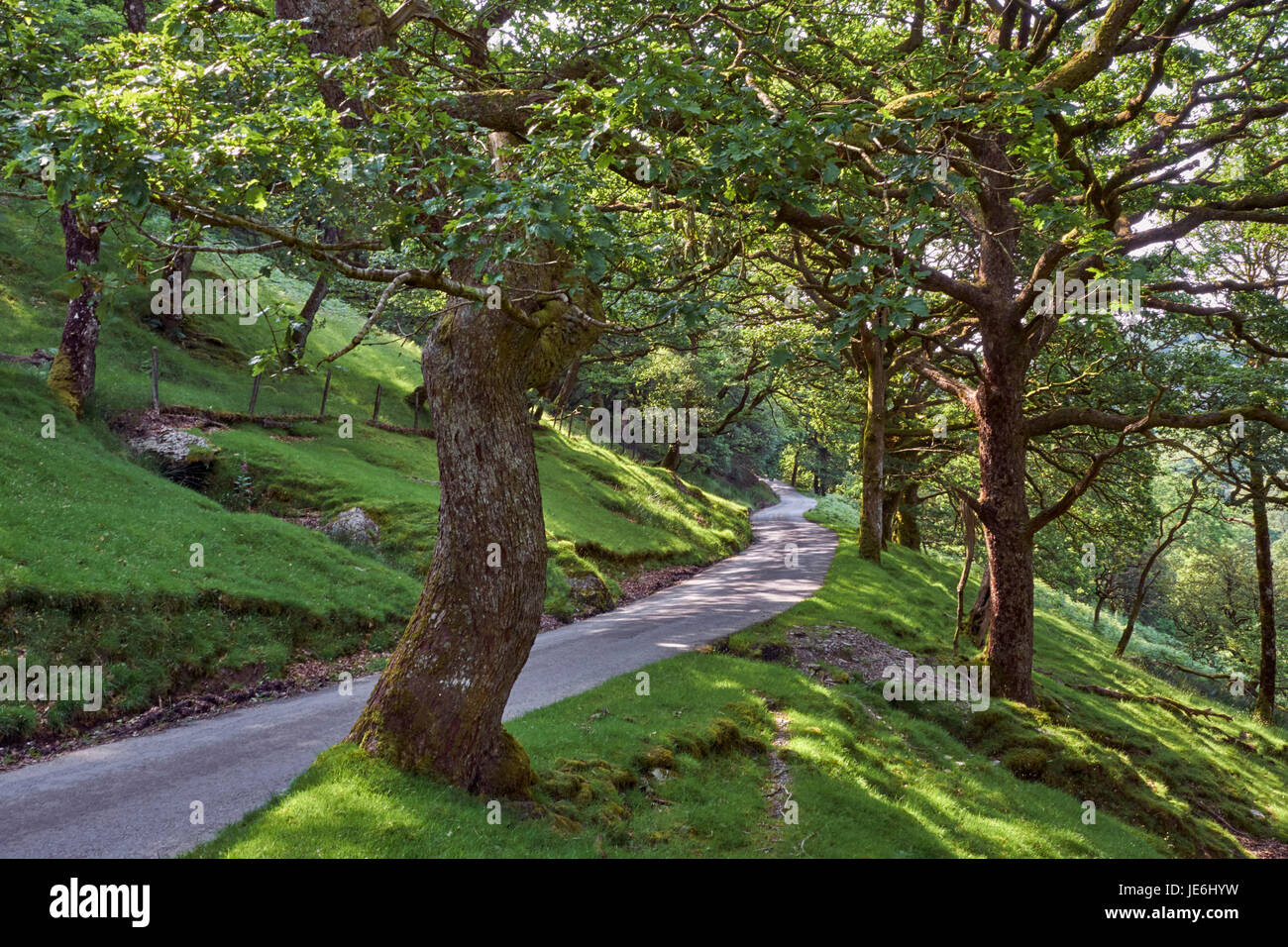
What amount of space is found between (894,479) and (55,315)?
32.7 metres

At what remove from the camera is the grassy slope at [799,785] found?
21.0 feet

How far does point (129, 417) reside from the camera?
20.4 meters

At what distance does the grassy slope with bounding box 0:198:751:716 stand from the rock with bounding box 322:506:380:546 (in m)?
0.45

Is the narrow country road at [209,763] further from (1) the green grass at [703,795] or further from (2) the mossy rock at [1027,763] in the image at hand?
(2) the mossy rock at [1027,763]

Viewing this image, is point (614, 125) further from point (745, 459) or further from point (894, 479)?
point (745, 459)

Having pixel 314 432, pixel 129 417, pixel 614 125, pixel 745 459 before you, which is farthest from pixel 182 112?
pixel 745 459

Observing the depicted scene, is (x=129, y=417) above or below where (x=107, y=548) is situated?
above

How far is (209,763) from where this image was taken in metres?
8.74

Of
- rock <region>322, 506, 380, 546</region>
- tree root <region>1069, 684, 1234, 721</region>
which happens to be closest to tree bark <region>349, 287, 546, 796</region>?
rock <region>322, 506, 380, 546</region>

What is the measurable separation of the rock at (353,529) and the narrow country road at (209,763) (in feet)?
19.8

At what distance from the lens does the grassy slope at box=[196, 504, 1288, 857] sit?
640 cm

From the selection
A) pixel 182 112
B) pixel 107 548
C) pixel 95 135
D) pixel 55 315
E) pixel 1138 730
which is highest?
pixel 55 315

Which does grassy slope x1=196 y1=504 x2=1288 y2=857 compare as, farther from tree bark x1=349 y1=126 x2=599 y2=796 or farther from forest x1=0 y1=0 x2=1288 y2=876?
tree bark x1=349 y1=126 x2=599 y2=796
